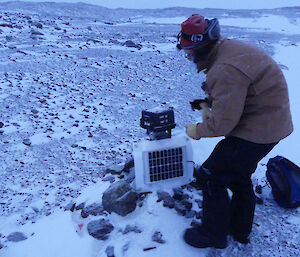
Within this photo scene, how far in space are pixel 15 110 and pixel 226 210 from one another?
12.4 feet

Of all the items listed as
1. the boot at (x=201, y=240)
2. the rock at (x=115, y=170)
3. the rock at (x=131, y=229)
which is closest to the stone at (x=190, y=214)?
the boot at (x=201, y=240)

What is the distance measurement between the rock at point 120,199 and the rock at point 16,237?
0.72 meters

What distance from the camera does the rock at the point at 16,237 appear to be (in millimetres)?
2399

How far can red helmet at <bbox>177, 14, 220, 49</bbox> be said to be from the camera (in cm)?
175

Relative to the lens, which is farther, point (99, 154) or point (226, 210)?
point (99, 154)

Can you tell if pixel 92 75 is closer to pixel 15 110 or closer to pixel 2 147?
pixel 15 110

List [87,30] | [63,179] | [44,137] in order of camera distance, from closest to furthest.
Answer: [63,179]
[44,137]
[87,30]

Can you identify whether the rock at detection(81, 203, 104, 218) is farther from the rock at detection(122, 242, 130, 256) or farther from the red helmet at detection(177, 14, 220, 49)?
the red helmet at detection(177, 14, 220, 49)

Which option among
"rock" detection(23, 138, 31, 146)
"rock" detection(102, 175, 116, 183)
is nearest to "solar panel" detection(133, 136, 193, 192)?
"rock" detection(102, 175, 116, 183)

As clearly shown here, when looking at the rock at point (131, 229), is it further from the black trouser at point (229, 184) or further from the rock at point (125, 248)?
the black trouser at point (229, 184)

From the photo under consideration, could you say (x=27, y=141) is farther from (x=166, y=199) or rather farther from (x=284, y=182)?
(x=284, y=182)

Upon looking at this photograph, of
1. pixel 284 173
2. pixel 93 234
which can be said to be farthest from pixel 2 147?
pixel 284 173

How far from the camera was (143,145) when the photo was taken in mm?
2330

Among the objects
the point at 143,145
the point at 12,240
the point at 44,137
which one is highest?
the point at 143,145
